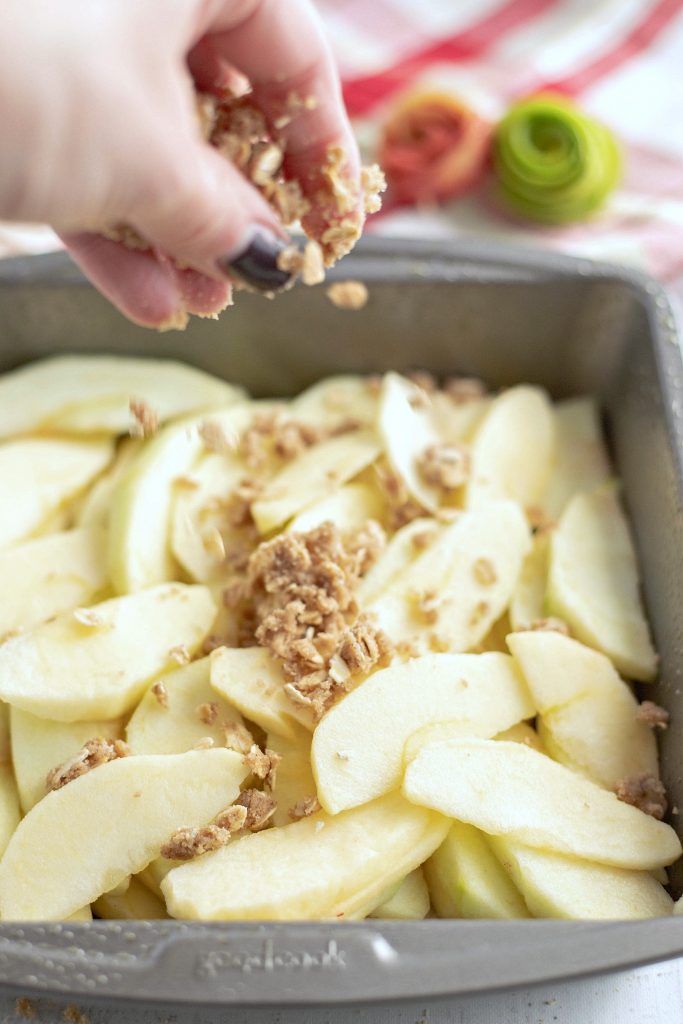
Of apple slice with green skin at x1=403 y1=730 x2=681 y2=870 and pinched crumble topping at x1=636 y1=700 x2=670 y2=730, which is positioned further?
pinched crumble topping at x1=636 y1=700 x2=670 y2=730

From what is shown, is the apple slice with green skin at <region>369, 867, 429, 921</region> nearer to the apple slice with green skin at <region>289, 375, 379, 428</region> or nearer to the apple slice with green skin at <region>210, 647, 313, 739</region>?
the apple slice with green skin at <region>210, 647, 313, 739</region>

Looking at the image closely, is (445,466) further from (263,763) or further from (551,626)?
(263,763)

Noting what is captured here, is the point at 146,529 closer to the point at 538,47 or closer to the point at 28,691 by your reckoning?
the point at 28,691

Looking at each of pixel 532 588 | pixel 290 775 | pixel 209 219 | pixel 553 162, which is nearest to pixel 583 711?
pixel 532 588

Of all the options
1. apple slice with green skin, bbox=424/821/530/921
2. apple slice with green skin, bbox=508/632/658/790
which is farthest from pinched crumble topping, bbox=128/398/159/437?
apple slice with green skin, bbox=424/821/530/921

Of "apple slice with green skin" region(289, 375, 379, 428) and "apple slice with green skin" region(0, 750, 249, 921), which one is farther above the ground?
"apple slice with green skin" region(289, 375, 379, 428)

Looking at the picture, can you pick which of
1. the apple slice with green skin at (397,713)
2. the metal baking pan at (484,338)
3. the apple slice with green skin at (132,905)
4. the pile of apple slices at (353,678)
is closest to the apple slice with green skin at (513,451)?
the pile of apple slices at (353,678)

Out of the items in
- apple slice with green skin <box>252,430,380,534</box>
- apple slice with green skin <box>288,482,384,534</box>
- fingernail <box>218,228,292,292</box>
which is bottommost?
apple slice with green skin <box>288,482,384,534</box>

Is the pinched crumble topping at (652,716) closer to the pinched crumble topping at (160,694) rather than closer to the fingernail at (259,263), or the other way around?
the pinched crumble topping at (160,694)
